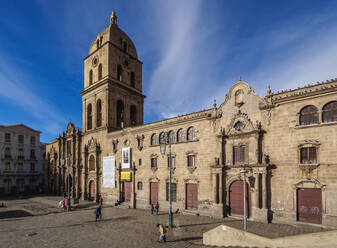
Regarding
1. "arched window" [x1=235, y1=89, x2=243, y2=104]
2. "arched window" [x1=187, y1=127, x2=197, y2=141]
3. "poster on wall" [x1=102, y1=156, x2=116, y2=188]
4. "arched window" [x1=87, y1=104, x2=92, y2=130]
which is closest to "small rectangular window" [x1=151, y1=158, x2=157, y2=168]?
"arched window" [x1=187, y1=127, x2=197, y2=141]

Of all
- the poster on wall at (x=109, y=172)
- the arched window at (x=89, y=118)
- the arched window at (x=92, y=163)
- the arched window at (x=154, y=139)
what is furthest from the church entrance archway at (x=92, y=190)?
the arched window at (x=154, y=139)

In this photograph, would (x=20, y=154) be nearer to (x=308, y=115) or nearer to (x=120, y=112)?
(x=120, y=112)

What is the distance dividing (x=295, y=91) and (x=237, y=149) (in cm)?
839

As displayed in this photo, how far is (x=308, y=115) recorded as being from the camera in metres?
19.9

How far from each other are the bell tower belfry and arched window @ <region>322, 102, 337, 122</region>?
29.2m

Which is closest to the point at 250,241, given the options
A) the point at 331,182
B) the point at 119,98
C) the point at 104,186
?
the point at 331,182

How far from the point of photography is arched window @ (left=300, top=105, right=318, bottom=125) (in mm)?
19523

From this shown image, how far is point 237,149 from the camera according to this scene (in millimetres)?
23938

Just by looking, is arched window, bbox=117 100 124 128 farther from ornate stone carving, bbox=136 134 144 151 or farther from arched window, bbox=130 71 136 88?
ornate stone carving, bbox=136 134 144 151

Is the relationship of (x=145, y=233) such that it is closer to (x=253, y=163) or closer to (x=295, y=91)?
(x=253, y=163)

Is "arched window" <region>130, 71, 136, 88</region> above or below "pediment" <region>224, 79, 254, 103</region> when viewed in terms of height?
above

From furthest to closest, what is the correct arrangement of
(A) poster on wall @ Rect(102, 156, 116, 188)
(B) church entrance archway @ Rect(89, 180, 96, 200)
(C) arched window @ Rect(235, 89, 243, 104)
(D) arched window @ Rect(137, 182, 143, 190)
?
(B) church entrance archway @ Rect(89, 180, 96, 200)
(A) poster on wall @ Rect(102, 156, 116, 188)
(D) arched window @ Rect(137, 182, 143, 190)
(C) arched window @ Rect(235, 89, 243, 104)

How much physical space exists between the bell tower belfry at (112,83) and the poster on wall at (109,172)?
19.2 feet

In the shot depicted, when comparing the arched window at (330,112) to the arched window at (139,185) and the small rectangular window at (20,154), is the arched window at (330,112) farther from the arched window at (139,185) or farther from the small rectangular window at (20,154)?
the small rectangular window at (20,154)
